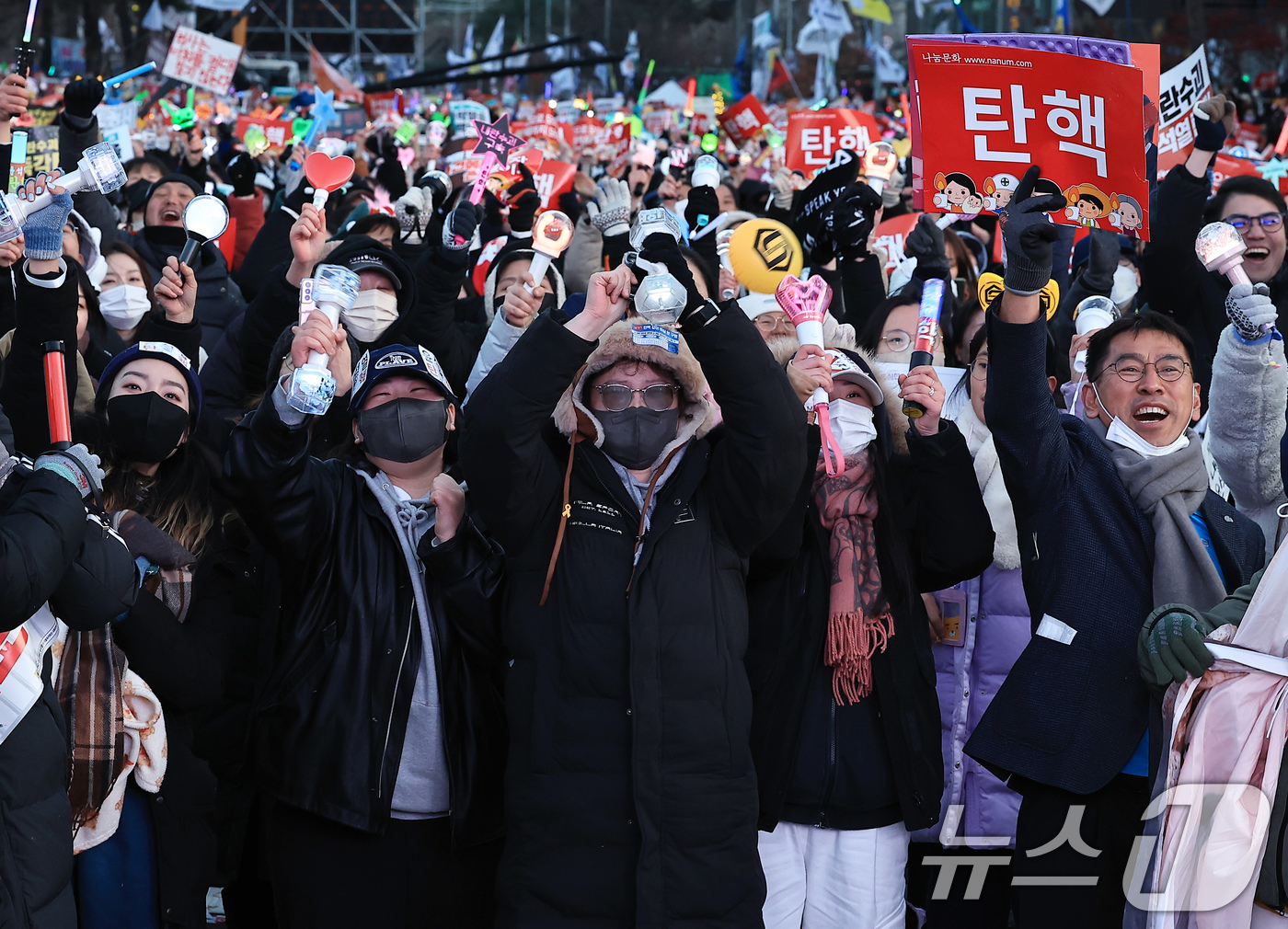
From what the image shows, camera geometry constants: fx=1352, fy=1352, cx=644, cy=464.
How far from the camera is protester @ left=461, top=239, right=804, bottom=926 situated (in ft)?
9.13

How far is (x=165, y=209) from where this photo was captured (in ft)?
21.0

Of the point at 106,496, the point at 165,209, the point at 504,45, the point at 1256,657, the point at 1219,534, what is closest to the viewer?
the point at 1256,657

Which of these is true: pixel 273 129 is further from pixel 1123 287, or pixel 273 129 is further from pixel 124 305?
pixel 1123 287

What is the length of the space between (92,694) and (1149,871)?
7.74ft

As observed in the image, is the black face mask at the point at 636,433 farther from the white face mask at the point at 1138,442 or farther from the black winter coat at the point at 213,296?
the black winter coat at the point at 213,296

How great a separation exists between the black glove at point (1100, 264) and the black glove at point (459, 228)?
275cm

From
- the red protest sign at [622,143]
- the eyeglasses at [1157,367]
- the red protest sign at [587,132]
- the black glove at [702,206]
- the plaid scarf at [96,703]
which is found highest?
the red protest sign at [587,132]

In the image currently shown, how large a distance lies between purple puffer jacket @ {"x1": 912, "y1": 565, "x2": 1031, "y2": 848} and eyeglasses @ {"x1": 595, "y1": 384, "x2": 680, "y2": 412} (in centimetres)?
120

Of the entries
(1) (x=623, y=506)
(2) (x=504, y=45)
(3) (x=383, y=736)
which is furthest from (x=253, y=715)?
(2) (x=504, y=45)

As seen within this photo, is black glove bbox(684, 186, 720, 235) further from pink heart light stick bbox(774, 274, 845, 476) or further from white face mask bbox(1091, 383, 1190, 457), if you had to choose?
white face mask bbox(1091, 383, 1190, 457)

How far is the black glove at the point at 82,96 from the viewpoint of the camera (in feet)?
16.3

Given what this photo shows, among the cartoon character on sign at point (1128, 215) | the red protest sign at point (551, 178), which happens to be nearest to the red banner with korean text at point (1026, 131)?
the cartoon character on sign at point (1128, 215)

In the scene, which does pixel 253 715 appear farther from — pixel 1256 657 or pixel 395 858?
pixel 1256 657

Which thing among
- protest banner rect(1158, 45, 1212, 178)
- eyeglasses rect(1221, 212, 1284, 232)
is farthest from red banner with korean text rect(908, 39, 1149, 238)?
protest banner rect(1158, 45, 1212, 178)
